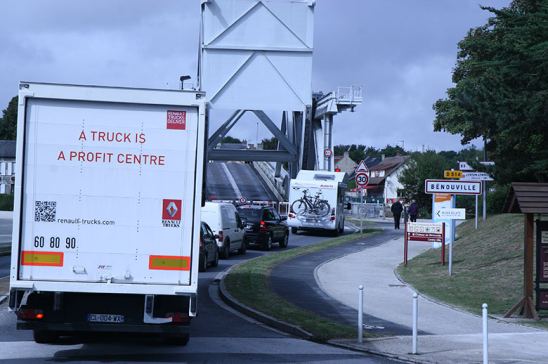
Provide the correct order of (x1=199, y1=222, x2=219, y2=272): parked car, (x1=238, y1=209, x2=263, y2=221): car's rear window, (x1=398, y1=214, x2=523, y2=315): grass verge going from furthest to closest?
(x1=238, y1=209, x2=263, y2=221): car's rear window < (x1=199, y1=222, x2=219, y2=272): parked car < (x1=398, y1=214, x2=523, y2=315): grass verge

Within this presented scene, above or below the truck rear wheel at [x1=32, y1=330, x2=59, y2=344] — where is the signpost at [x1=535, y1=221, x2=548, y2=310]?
above

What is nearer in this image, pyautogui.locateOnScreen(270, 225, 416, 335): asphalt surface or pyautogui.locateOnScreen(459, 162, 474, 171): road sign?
pyautogui.locateOnScreen(270, 225, 416, 335): asphalt surface

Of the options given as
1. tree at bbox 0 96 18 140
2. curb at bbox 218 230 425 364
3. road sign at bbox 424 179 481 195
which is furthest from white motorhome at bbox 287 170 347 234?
tree at bbox 0 96 18 140

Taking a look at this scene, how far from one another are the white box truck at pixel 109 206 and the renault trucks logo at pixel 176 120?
0.5 inches

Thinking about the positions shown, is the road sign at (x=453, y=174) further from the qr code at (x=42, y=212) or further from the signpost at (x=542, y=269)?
the qr code at (x=42, y=212)

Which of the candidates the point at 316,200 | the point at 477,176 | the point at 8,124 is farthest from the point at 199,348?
the point at 8,124

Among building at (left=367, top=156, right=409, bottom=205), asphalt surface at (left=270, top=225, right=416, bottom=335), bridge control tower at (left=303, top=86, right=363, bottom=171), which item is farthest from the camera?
building at (left=367, top=156, right=409, bottom=205)

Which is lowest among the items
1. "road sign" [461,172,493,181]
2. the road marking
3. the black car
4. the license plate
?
the license plate

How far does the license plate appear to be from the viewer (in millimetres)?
10609

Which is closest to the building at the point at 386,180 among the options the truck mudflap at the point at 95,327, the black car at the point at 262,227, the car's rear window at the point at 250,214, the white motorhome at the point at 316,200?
the white motorhome at the point at 316,200

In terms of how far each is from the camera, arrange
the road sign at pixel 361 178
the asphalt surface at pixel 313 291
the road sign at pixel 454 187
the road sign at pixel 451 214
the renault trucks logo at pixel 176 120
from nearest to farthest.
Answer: the renault trucks logo at pixel 176 120
the asphalt surface at pixel 313 291
the road sign at pixel 454 187
the road sign at pixel 451 214
the road sign at pixel 361 178

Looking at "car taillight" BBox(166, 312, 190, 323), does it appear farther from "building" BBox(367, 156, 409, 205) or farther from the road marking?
"building" BBox(367, 156, 409, 205)

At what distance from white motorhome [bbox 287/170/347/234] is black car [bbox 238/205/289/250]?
6941 millimetres

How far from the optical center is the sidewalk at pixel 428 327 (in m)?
12.2
